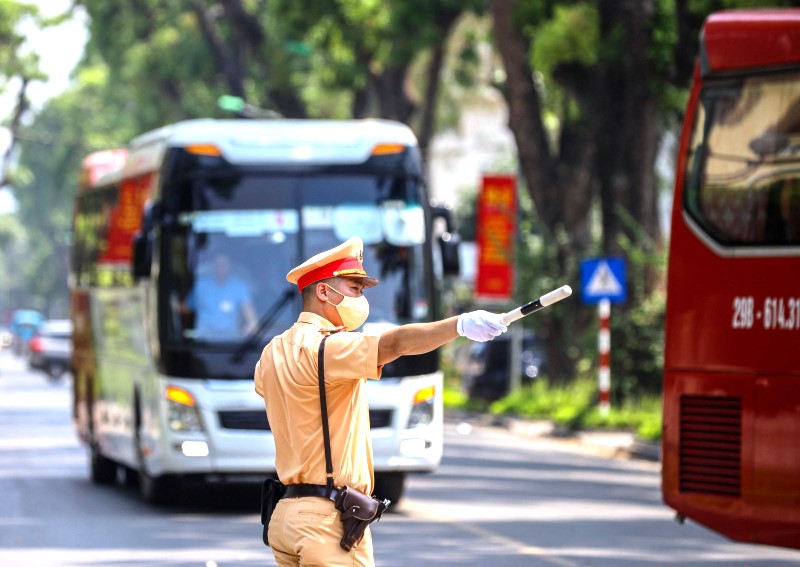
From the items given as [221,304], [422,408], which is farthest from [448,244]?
[221,304]

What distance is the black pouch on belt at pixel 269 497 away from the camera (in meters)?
6.45

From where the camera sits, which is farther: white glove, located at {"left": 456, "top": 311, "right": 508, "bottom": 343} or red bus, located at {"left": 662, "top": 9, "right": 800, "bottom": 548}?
red bus, located at {"left": 662, "top": 9, "right": 800, "bottom": 548}

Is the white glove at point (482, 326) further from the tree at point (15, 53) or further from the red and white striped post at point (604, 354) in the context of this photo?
the tree at point (15, 53)

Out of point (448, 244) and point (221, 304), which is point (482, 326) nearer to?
point (221, 304)

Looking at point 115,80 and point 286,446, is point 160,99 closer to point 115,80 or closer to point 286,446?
point 115,80

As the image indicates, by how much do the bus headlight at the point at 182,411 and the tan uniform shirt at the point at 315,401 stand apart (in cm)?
883

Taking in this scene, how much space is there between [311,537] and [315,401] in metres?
0.43

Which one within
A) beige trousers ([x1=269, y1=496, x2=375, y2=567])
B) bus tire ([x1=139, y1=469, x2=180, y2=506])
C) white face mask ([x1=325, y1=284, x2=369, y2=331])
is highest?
white face mask ([x1=325, y1=284, x2=369, y2=331])

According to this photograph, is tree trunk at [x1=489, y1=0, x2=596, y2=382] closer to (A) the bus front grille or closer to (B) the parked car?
(A) the bus front grille

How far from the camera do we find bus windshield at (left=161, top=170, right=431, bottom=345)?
50.1 feet

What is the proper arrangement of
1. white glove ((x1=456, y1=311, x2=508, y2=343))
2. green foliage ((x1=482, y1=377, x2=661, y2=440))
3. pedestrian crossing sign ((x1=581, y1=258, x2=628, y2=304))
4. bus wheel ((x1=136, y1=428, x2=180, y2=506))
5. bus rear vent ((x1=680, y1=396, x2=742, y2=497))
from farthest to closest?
pedestrian crossing sign ((x1=581, y1=258, x2=628, y2=304))
green foliage ((x1=482, y1=377, x2=661, y2=440))
bus wheel ((x1=136, y1=428, x2=180, y2=506))
bus rear vent ((x1=680, y1=396, x2=742, y2=497))
white glove ((x1=456, y1=311, x2=508, y2=343))

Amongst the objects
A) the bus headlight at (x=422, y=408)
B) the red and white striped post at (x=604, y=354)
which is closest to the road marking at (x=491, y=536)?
the bus headlight at (x=422, y=408)

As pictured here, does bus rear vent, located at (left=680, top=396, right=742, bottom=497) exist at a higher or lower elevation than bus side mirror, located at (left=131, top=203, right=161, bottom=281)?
lower

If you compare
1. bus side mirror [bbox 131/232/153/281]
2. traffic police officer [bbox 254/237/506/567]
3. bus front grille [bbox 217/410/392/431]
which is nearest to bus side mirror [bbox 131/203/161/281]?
bus side mirror [bbox 131/232/153/281]
